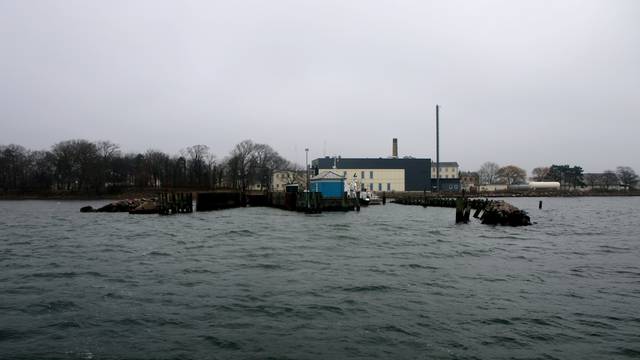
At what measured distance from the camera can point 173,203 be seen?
44.9 meters

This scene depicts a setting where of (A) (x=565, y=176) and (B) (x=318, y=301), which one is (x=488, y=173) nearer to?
(A) (x=565, y=176)

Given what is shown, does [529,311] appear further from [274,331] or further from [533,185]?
[533,185]

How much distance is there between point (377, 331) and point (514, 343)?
2267 millimetres

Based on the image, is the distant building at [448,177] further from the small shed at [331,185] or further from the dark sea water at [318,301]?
the dark sea water at [318,301]

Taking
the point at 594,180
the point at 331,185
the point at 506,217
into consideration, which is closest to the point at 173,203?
the point at 331,185

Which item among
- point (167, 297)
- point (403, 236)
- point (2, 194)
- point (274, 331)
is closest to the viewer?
point (274, 331)

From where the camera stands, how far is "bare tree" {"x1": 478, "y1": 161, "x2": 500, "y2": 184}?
560 feet

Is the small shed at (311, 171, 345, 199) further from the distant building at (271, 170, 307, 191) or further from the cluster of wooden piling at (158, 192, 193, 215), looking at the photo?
the distant building at (271, 170, 307, 191)

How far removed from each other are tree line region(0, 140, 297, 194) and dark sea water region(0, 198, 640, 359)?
8247 centimetres

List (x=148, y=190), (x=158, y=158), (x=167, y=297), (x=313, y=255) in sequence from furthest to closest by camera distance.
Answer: (x=158, y=158), (x=148, y=190), (x=313, y=255), (x=167, y=297)

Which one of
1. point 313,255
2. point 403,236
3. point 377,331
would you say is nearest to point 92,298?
point 377,331

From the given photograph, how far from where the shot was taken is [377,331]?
8.49 m

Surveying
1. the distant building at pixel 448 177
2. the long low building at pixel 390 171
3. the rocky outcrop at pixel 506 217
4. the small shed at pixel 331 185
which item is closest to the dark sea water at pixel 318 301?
the rocky outcrop at pixel 506 217

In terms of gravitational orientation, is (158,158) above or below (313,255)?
above
